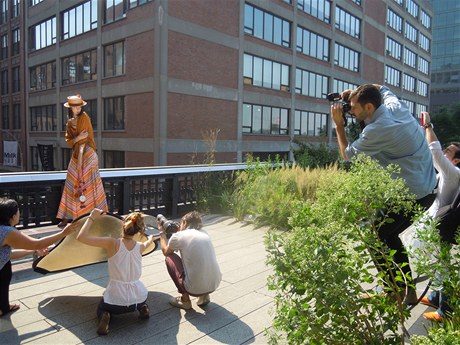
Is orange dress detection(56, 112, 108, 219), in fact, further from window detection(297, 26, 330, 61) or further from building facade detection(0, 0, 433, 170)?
window detection(297, 26, 330, 61)

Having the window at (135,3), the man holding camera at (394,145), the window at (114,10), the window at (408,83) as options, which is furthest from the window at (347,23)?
the man holding camera at (394,145)

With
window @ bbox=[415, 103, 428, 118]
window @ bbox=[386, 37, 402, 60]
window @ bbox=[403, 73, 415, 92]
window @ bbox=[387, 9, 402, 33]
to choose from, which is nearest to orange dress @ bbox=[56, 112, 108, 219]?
window @ bbox=[386, 37, 402, 60]

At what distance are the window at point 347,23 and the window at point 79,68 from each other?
71.7ft

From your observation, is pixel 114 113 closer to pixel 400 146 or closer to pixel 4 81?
pixel 4 81

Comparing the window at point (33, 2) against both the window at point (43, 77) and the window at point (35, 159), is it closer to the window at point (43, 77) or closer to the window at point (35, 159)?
the window at point (43, 77)

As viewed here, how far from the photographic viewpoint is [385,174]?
2.28m

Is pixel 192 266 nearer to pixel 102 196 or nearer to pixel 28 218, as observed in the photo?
pixel 102 196

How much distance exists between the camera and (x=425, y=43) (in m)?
57.5

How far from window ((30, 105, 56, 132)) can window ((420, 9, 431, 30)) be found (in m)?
49.0

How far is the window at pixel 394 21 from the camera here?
4591 cm

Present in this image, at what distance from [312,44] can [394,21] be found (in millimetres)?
18908

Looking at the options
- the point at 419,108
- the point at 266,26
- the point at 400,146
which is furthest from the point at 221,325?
the point at 419,108

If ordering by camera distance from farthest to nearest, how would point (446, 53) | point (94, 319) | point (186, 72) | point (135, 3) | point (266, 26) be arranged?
point (446, 53) → point (266, 26) → point (135, 3) → point (186, 72) → point (94, 319)

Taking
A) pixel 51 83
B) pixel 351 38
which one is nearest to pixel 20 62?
pixel 51 83
